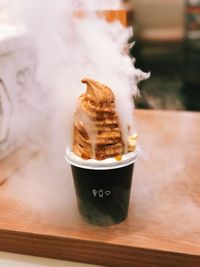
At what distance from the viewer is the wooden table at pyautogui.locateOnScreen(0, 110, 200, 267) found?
0.68 m

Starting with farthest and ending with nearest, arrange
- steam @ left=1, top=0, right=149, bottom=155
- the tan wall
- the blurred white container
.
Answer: the tan wall < the blurred white container < steam @ left=1, top=0, right=149, bottom=155

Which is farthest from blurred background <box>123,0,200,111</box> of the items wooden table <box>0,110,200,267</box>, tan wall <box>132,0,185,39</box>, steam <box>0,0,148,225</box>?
wooden table <box>0,110,200,267</box>

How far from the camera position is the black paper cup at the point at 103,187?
69 centimetres

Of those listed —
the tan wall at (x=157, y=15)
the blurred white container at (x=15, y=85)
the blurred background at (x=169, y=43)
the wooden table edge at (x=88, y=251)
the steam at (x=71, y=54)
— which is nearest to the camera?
the wooden table edge at (x=88, y=251)

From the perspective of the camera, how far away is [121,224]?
2.48ft

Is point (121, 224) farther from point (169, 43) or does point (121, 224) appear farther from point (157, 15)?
point (157, 15)

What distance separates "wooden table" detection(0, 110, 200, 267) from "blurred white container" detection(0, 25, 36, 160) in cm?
13

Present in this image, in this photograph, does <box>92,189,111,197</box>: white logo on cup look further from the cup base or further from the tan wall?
the tan wall

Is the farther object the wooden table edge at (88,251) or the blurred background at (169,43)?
the blurred background at (169,43)

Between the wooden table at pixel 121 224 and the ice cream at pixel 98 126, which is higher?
the ice cream at pixel 98 126

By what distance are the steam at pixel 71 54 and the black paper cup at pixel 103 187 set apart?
2.5 inches

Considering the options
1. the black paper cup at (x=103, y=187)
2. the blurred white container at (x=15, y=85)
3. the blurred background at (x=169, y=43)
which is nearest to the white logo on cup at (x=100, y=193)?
Result: the black paper cup at (x=103, y=187)

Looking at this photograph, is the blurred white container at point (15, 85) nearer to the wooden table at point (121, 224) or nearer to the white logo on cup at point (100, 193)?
the wooden table at point (121, 224)

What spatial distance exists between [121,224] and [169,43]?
435 cm
